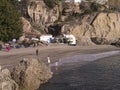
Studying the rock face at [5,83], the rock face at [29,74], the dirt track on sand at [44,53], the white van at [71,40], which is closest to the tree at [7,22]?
the dirt track on sand at [44,53]

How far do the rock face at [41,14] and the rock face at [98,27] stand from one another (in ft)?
19.0

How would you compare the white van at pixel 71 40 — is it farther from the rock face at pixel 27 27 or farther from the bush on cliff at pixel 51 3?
the bush on cliff at pixel 51 3

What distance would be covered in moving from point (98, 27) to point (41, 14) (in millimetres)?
15179

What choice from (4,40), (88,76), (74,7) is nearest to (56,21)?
(74,7)

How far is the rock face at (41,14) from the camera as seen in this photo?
93.1 meters

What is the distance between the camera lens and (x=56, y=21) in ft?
314

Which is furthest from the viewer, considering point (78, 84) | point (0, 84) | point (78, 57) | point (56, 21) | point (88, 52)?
point (56, 21)

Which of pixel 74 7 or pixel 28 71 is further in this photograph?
pixel 74 7

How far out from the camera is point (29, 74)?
105 feet

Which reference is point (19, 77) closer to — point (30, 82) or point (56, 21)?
point (30, 82)

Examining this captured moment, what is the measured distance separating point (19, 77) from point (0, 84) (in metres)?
5.93

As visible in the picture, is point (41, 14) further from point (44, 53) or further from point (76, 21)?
point (44, 53)

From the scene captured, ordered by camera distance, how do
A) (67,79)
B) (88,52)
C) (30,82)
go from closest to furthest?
(30,82)
(67,79)
(88,52)

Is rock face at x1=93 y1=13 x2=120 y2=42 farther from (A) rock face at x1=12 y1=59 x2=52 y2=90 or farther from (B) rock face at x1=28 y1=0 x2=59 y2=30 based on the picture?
(A) rock face at x1=12 y1=59 x2=52 y2=90
